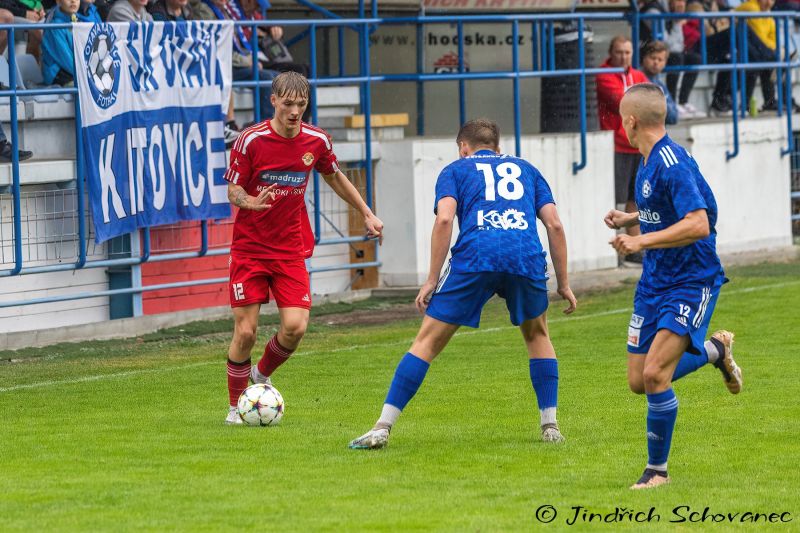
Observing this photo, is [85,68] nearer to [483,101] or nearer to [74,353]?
[74,353]

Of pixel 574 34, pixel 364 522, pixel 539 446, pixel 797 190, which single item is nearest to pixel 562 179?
pixel 574 34

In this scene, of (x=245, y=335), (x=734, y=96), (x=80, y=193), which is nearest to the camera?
(x=245, y=335)

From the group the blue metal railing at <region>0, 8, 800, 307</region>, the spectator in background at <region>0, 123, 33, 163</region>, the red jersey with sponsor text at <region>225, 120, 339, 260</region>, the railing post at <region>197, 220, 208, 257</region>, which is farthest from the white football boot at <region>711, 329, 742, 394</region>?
the railing post at <region>197, 220, 208, 257</region>

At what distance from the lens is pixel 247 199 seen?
863cm

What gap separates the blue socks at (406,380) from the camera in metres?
7.73

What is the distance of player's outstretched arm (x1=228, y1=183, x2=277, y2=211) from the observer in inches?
339

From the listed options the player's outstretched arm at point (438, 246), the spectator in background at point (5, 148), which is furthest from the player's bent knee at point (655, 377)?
the spectator in background at point (5, 148)

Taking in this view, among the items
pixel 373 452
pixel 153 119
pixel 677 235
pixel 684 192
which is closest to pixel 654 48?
pixel 153 119

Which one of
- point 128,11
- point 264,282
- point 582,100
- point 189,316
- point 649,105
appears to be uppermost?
point 128,11

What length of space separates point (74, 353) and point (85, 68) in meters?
2.36

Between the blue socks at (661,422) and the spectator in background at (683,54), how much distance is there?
13.2m

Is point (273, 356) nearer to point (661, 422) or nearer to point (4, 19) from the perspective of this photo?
point (661, 422)

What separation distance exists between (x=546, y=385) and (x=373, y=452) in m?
0.98

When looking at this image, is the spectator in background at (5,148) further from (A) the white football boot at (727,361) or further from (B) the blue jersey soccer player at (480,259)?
(A) the white football boot at (727,361)
